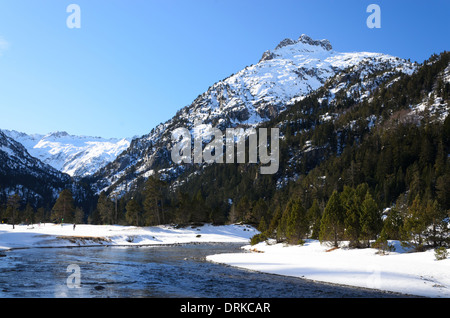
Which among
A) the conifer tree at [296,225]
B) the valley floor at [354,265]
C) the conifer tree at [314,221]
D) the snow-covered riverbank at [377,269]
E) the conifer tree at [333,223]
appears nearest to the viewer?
the snow-covered riverbank at [377,269]

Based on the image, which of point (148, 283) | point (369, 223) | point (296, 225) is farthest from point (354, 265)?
point (296, 225)

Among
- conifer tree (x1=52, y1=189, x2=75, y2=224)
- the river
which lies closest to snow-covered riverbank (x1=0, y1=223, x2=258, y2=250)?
conifer tree (x1=52, y1=189, x2=75, y2=224)

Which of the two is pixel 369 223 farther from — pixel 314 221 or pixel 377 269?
pixel 314 221

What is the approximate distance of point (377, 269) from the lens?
3128 cm

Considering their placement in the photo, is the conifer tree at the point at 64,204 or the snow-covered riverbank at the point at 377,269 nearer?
the snow-covered riverbank at the point at 377,269

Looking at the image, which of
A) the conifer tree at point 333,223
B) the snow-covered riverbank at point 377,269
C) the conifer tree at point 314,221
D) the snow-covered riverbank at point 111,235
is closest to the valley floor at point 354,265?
the snow-covered riverbank at point 377,269

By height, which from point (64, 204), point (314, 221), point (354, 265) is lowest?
point (354, 265)

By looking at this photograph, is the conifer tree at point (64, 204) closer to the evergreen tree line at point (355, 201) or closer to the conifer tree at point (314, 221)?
the evergreen tree line at point (355, 201)

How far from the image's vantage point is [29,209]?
145m

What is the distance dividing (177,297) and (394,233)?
3549 centimetres

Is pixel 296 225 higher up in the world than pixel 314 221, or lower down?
higher up

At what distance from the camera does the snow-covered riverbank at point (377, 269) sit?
24859 mm
